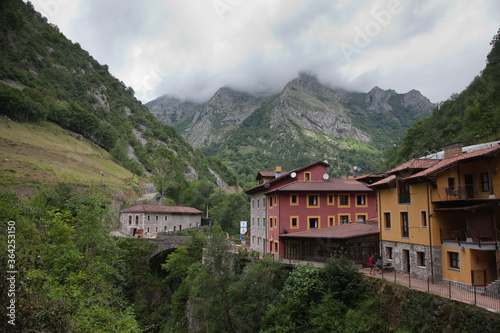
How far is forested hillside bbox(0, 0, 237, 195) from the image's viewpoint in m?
93.5

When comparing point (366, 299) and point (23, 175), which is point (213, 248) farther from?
point (23, 175)

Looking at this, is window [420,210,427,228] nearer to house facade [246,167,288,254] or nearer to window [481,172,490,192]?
window [481,172,490,192]

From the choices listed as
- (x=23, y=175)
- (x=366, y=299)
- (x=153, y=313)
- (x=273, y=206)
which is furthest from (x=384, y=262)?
(x=23, y=175)

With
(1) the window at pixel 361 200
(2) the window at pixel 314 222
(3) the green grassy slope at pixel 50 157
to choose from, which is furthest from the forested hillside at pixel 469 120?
(3) the green grassy slope at pixel 50 157

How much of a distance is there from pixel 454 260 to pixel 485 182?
567cm

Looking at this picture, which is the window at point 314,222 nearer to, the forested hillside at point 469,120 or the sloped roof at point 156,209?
the forested hillside at point 469,120

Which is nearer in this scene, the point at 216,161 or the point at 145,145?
the point at 145,145

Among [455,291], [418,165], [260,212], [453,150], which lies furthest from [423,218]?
[260,212]

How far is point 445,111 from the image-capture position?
7256 centimetres

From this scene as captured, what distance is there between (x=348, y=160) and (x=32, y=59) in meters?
158

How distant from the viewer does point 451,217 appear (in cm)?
2153

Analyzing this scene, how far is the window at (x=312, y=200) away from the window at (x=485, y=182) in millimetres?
18229

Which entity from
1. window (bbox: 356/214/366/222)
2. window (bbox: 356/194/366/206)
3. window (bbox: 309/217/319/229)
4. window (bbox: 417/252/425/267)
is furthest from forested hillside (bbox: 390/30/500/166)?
window (bbox: 417/252/425/267)

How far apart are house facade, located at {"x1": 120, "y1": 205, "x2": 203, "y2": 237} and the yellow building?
4527cm
